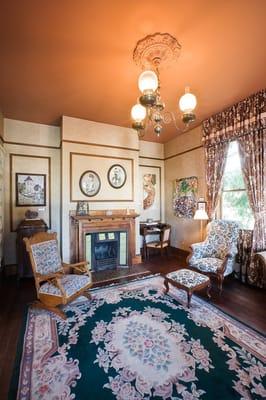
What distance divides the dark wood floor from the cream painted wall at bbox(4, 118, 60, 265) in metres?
0.86

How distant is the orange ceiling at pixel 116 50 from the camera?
1814 mm

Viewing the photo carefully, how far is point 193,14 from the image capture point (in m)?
1.86

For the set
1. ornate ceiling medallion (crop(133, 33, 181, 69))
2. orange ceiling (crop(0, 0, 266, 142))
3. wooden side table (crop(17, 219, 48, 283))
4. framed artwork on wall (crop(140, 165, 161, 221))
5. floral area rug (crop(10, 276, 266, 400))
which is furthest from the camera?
framed artwork on wall (crop(140, 165, 161, 221))

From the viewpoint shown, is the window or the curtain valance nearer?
the curtain valance

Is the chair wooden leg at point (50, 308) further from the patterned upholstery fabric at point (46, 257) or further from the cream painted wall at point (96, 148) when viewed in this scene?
the cream painted wall at point (96, 148)

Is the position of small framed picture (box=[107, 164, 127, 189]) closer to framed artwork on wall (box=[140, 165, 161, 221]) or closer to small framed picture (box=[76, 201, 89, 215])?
small framed picture (box=[76, 201, 89, 215])

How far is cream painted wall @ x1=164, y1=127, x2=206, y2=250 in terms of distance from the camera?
15.3 feet

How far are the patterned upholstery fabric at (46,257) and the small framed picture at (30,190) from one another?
174cm

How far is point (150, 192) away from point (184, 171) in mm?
1199

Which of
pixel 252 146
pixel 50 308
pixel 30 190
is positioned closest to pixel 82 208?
pixel 30 190

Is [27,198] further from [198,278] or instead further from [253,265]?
[253,265]

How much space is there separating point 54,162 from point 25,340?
11.5ft

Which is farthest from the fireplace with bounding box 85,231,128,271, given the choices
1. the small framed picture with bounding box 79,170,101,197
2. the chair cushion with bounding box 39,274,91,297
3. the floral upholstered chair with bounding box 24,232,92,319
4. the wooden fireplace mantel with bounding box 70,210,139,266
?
the chair cushion with bounding box 39,274,91,297

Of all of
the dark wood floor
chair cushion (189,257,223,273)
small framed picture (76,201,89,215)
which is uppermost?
small framed picture (76,201,89,215)
